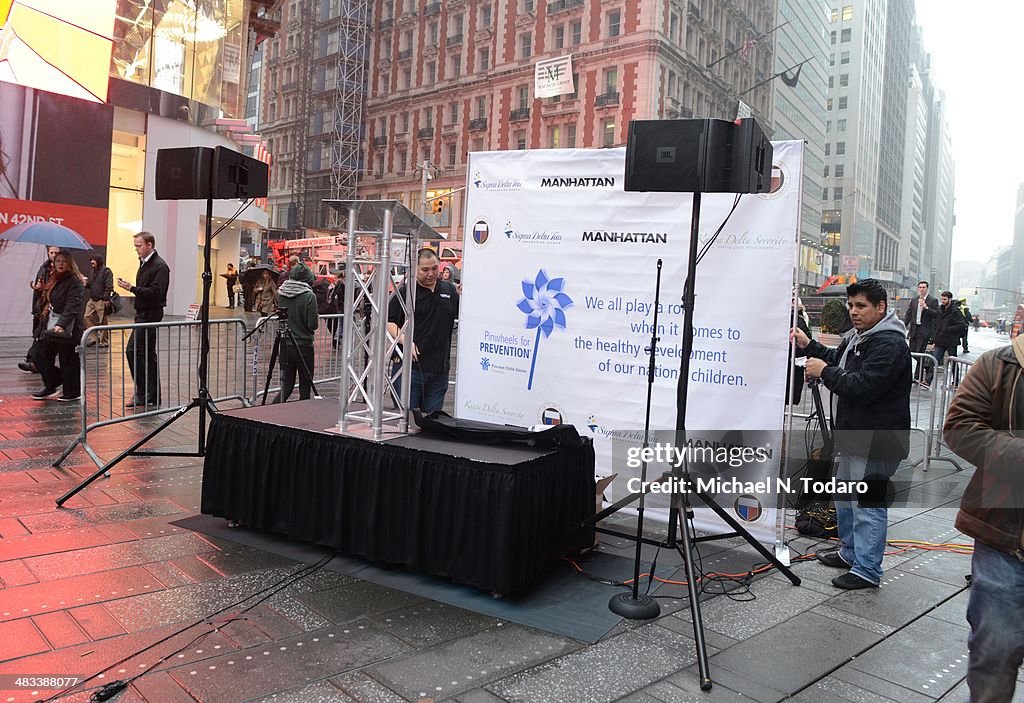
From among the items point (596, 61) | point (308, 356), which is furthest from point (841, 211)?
point (308, 356)

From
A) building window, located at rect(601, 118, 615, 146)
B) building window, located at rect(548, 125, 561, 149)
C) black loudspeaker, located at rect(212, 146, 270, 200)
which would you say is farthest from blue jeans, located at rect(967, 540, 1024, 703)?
building window, located at rect(548, 125, 561, 149)

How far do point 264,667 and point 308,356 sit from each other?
252 inches

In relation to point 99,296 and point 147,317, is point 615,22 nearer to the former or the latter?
point 99,296

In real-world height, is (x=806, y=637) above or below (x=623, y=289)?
below

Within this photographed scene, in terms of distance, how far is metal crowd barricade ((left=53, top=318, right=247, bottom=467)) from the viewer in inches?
282

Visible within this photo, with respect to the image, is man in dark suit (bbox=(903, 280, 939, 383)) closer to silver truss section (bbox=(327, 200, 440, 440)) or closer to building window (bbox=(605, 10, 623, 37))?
silver truss section (bbox=(327, 200, 440, 440))

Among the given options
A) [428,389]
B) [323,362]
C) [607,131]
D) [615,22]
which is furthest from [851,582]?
[615,22]

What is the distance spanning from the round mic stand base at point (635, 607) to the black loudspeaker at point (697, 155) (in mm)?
2331

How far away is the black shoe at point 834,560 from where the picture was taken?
5.08 metres

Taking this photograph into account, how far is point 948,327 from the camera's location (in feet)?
A: 54.0

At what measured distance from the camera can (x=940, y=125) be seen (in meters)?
180

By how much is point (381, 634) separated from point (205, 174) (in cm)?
443

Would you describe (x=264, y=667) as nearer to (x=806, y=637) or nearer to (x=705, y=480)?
(x=806, y=637)

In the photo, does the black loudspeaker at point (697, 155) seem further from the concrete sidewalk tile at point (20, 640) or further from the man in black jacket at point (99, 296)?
the man in black jacket at point (99, 296)
